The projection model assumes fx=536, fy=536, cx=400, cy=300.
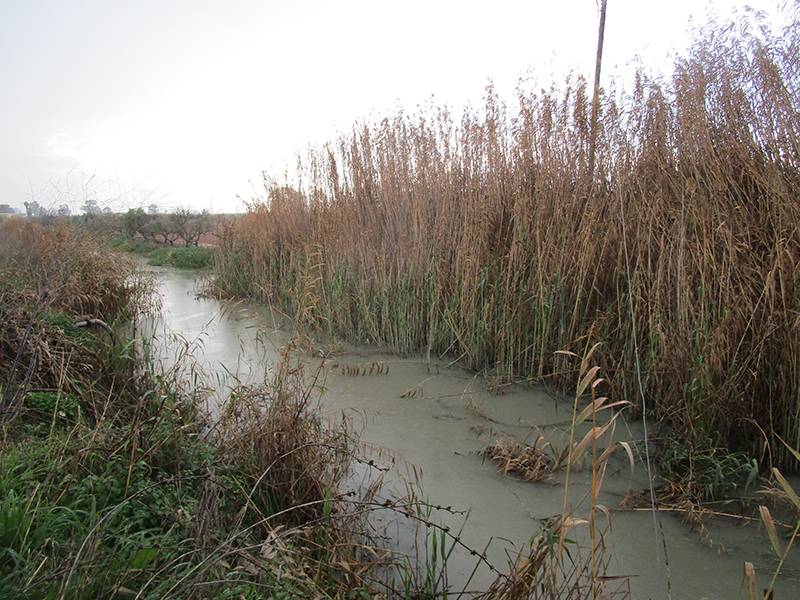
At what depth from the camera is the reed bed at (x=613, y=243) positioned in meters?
2.60

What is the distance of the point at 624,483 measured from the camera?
2.56 metres

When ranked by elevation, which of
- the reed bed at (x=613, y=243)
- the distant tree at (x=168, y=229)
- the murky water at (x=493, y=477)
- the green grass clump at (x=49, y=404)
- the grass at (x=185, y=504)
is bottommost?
the murky water at (x=493, y=477)

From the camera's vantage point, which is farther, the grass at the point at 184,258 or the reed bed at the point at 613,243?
the grass at the point at 184,258

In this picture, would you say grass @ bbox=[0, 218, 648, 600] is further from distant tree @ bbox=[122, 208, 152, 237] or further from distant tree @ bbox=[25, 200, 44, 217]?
distant tree @ bbox=[122, 208, 152, 237]

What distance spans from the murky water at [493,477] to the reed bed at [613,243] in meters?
0.31

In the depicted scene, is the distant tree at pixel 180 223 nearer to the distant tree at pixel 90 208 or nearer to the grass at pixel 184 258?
the grass at pixel 184 258

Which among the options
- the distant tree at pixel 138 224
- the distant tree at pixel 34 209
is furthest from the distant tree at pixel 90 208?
the distant tree at pixel 138 224

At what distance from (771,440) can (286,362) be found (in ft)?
7.69

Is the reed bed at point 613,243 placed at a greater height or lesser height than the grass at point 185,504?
greater

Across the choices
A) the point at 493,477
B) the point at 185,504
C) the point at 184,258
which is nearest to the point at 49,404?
the point at 185,504

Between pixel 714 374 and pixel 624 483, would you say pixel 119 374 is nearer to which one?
pixel 624 483

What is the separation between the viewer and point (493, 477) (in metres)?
2.62

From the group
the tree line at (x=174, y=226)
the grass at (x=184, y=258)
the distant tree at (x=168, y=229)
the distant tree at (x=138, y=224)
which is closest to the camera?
the grass at (x=184, y=258)

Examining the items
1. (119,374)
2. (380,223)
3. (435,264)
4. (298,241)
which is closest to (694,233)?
(435,264)
